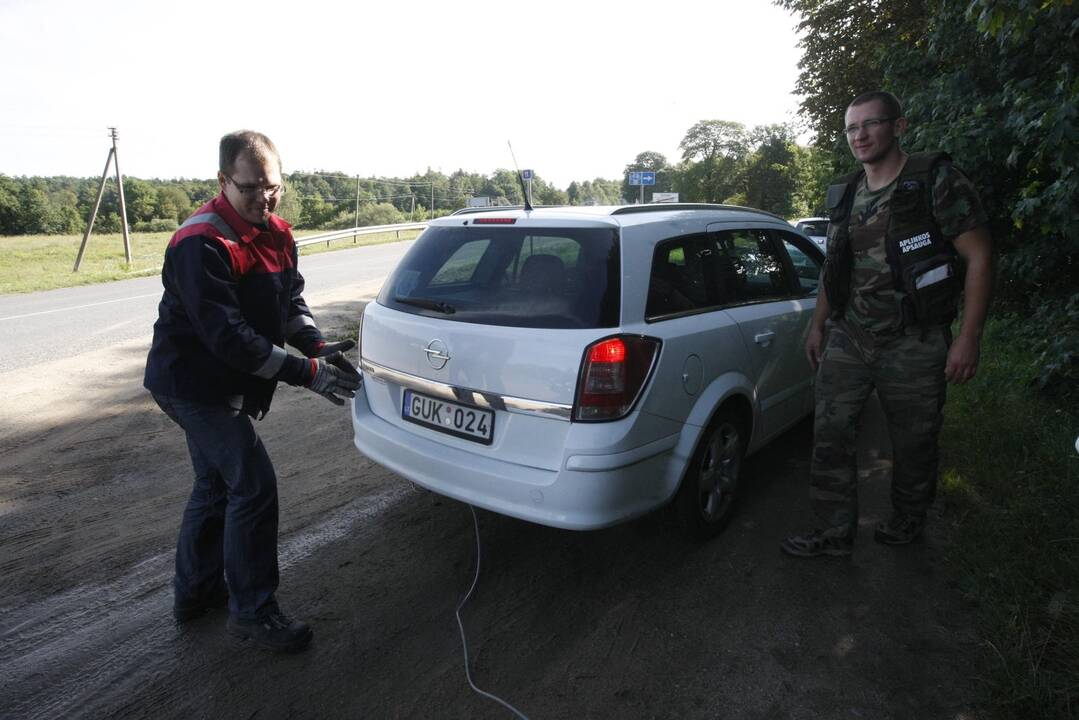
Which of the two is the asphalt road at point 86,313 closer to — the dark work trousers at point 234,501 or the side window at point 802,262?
the dark work trousers at point 234,501

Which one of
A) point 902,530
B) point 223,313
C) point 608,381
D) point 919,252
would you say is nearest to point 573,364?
point 608,381

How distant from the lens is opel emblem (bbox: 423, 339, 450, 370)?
2941 millimetres

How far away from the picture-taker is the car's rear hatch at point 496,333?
8.91 ft

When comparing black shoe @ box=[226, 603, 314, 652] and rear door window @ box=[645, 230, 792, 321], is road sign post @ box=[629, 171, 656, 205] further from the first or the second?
black shoe @ box=[226, 603, 314, 652]

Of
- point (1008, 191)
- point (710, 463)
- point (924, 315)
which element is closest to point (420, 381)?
point (710, 463)

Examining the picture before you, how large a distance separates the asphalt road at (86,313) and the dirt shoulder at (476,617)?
516cm

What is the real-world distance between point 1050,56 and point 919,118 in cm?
198

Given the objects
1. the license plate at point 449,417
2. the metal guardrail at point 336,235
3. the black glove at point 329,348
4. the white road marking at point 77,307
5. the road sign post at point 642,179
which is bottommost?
the white road marking at point 77,307

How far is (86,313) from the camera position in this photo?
37.1ft

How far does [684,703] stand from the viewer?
234 centimetres

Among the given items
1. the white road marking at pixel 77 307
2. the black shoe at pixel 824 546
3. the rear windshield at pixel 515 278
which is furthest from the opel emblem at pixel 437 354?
the white road marking at pixel 77 307

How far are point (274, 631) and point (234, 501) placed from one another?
54 centimetres

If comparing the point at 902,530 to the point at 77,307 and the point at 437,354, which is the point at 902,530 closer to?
the point at 437,354

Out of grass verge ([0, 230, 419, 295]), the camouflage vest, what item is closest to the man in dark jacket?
the camouflage vest
